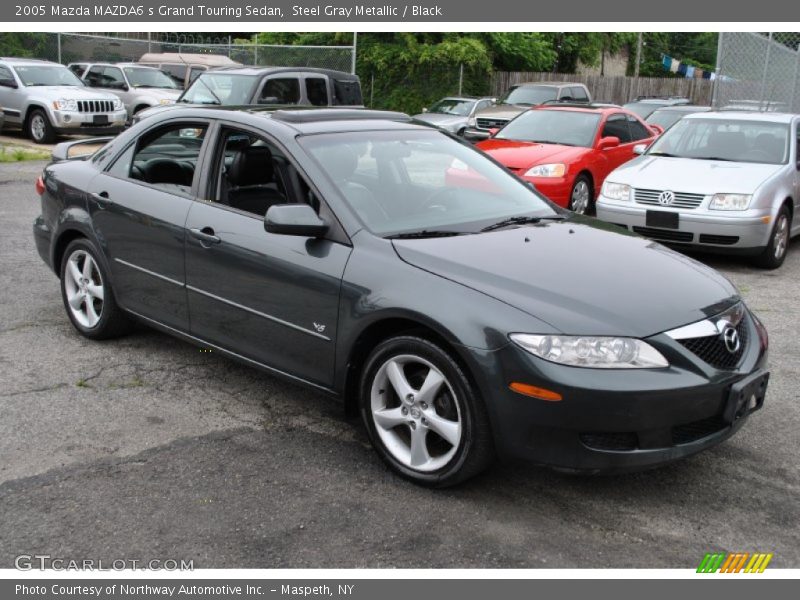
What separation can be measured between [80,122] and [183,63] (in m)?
7.20

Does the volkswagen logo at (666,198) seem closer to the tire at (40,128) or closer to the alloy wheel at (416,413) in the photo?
the alloy wheel at (416,413)

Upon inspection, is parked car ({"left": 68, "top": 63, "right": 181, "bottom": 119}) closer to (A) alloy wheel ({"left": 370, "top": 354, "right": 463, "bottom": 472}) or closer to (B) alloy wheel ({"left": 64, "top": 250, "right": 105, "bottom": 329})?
(B) alloy wheel ({"left": 64, "top": 250, "right": 105, "bottom": 329})

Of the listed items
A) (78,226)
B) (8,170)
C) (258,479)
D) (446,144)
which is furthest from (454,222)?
(8,170)

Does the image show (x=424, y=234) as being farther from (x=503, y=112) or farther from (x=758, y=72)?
(x=758, y=72)

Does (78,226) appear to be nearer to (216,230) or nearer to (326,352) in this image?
(216,230)

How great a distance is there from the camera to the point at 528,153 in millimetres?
11047

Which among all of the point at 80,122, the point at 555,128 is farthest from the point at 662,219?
the point at 80,122

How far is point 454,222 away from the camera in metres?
4.39

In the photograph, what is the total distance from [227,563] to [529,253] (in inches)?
74.9

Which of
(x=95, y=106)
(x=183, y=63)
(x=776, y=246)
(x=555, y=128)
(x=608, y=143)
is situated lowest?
(x=776, y=246)

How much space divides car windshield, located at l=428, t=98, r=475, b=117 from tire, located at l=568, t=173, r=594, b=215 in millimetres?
10962

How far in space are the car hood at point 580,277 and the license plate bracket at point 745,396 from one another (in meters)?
0.33

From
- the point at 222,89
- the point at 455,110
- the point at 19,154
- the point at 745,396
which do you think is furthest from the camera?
the point at 455,110

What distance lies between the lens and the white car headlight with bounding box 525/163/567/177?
10.7 metres
